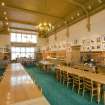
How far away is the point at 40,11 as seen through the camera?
935 centimetres

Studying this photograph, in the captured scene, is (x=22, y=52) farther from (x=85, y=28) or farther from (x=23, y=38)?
(x=85, y=28)

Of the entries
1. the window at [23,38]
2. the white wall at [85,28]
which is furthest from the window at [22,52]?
the white wall at [85,28]

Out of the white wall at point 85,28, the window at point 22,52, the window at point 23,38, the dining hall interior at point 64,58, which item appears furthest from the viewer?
the window at point 22,52

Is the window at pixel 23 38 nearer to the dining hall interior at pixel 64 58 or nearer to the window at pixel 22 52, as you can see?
the window at pixel 22 52

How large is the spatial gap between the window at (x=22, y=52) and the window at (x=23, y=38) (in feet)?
3.47

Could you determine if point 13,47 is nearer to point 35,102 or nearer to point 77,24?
point 77,24

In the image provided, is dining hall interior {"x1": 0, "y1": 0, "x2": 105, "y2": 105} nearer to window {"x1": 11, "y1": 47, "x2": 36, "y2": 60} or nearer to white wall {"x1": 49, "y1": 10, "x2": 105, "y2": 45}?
white wall {"x1": 49, "y1": 10, "x2": 105, "y2": 45}

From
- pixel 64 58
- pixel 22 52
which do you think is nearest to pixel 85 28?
pixel 64 58

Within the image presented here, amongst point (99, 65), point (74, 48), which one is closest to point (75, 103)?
point (99, 65)

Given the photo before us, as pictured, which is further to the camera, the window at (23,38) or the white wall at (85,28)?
the window at (23,38)

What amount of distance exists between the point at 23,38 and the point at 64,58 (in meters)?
8.34

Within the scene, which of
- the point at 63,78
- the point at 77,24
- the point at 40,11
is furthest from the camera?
the point at 77,24

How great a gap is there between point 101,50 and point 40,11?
5.29 m

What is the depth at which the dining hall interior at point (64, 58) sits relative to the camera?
3.38m
